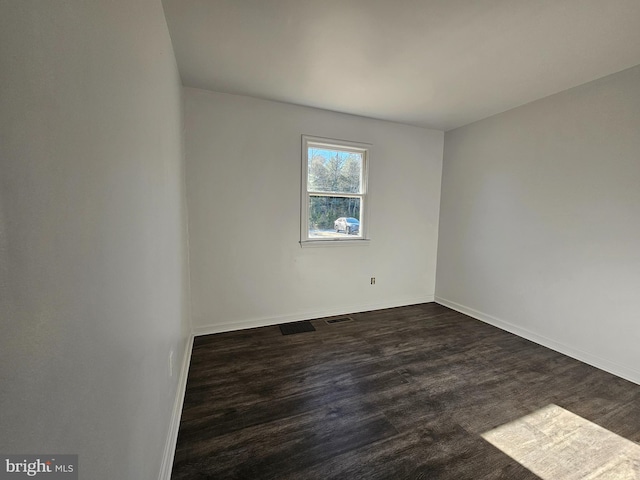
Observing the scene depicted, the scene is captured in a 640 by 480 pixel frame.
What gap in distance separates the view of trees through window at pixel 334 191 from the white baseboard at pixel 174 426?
1935mm

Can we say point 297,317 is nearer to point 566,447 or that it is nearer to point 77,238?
point 566,447

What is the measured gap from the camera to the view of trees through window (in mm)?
3318

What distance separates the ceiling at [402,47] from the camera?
162 centimetres

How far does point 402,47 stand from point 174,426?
9.77 ft

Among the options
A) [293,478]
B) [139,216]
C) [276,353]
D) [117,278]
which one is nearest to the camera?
[117,278]

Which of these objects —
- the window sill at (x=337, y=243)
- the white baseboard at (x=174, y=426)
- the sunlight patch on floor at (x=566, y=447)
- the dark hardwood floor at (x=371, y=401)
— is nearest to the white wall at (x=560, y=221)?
the dark hardwood floor at (x=371, y=401)

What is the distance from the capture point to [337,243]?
3.47 metres

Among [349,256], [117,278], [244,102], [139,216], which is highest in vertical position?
[244,102]

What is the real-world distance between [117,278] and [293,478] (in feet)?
4.43

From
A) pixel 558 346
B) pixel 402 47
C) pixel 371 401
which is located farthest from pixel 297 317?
pixel 402 47

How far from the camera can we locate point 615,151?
91.0 inches

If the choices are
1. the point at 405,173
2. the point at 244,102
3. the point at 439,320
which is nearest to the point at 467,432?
the point at 439,320

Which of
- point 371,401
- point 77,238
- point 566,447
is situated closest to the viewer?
point 77,238

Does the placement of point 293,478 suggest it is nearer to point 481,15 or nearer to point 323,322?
point 323,322
